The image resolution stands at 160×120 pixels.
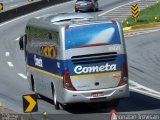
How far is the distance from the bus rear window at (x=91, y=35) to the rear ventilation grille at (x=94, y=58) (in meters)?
0.38

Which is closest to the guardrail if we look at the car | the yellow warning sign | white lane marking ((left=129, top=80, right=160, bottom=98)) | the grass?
the car

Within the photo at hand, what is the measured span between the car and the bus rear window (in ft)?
145

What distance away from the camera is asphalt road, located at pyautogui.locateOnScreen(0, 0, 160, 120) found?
24562 mm

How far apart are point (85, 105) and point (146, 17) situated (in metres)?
35.0

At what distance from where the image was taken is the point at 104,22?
24359 millimetres

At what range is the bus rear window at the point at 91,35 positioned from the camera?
23844 mm

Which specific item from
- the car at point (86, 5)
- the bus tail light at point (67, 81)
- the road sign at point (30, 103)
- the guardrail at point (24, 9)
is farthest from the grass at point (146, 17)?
the road sign at point (30, 103)

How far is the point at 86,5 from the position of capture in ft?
228

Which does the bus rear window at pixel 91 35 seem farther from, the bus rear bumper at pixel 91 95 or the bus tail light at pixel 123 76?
the bus rear bumper at pixel 91 95

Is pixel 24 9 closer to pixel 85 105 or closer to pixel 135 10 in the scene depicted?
pixel 135 10

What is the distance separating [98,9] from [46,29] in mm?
45212

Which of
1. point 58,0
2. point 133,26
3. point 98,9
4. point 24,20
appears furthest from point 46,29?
point 58,0

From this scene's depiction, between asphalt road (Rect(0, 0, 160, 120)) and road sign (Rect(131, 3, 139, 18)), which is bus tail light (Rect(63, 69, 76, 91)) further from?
road sign (Rect(131, 3, 139, 18))

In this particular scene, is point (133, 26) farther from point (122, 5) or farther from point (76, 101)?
point (76, 101)
